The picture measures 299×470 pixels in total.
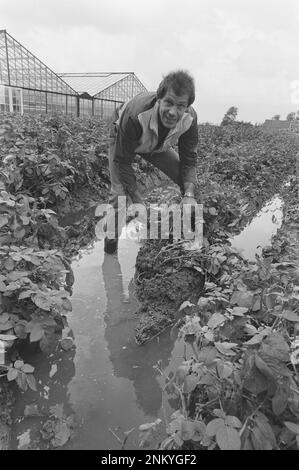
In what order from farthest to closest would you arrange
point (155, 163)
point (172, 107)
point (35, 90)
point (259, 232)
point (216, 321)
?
point (35, 90) < point (259, 232) < point (155, 163) < point (172, 107) < point (216, 321)

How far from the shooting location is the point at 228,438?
3.45 feet

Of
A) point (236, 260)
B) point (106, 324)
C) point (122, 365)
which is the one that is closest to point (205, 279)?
point (236, 260)

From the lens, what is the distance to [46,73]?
60.3 ft

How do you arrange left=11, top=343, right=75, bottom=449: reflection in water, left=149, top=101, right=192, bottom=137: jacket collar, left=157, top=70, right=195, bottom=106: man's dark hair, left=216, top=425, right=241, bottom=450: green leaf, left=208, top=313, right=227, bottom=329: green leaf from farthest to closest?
left=149, top=101, right=192, bottom=137: jacket collar → left=157, top=70, right=195, bottom=106: man's dark hair → left=11, top=343, right=75, bottom=449: reflection in water → left=208, top=313, right=227, bottom=329: green leaf → left=216, top=425, right=241, bottom=450: green leaf

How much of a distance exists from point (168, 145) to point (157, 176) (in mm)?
4253

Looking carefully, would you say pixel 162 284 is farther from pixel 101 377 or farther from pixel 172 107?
pixel 172 107

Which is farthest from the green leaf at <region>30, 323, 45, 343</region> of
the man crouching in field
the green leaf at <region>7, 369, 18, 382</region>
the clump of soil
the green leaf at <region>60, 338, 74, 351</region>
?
the man crouching in field

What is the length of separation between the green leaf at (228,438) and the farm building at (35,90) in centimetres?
1491

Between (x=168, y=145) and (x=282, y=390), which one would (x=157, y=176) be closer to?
(x=168, y=145)

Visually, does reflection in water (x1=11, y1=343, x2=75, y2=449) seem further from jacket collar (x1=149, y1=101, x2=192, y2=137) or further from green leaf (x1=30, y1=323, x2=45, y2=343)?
jacket collar (x1=149, y1=101, x2=192, y2=137)

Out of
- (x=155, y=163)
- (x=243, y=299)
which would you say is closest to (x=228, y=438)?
(x=243, y=299)

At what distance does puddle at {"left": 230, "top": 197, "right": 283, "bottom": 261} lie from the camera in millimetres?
3787

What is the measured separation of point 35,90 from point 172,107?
668 inches

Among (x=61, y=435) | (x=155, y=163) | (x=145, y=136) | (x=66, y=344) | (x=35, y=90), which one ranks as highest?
(x=35, y=90)
